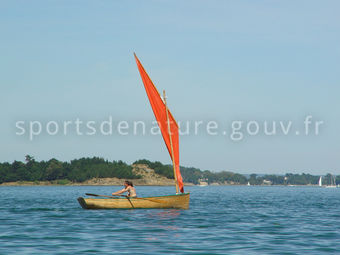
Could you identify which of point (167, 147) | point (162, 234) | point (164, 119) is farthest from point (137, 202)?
point (162, 234)

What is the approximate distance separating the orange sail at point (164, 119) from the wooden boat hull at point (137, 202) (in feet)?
4.39

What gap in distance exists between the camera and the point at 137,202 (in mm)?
46188

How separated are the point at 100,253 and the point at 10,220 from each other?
17.2 meters

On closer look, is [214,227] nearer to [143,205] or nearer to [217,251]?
[217,251]

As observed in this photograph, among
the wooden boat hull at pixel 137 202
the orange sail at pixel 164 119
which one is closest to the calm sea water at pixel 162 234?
the wooden boat hull at pixel 137 202

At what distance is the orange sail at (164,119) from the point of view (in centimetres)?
4541

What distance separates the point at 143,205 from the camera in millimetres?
46438

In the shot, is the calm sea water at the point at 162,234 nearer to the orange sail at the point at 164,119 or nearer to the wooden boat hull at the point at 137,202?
the wooden boat hull at the point at 137,202

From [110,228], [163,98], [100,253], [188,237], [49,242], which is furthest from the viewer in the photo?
[163,98]

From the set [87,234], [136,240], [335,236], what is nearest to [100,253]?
[136,240]

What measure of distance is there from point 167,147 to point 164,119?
7.70 feet

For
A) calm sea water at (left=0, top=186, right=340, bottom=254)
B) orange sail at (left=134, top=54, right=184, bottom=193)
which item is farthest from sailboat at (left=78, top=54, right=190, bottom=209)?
calm sea water at (left=0, top=186, right=340, bottom=254)

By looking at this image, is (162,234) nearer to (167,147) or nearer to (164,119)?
(167,147)

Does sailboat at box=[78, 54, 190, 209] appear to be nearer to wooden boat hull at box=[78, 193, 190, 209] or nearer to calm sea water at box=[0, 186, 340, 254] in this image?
wooden boat hull at box=[78, 193, 190, 209]
